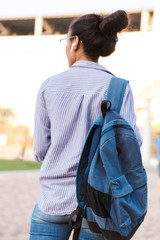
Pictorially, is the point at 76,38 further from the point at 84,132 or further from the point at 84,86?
the point at 84,132

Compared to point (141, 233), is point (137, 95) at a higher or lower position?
lower

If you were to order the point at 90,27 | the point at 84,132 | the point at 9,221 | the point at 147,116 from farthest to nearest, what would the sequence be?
the point at 147,116
the point at 9,221
the point at 90,27
the point at 84,132

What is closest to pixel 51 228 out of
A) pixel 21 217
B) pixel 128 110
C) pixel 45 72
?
pixel 128 110

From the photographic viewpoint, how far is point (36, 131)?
150 centimetres

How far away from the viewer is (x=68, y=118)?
4.57ft

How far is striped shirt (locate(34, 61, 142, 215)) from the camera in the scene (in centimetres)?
134

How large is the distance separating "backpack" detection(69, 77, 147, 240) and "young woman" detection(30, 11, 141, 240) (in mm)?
75

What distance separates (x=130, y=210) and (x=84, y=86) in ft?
1.62

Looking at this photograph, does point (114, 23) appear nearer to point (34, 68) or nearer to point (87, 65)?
point (87, 65)

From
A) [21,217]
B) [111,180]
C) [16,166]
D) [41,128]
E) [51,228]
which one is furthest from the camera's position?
[16,166]

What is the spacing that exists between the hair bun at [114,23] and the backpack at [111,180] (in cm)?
34

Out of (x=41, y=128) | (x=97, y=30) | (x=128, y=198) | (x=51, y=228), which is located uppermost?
(x=97, y=30)

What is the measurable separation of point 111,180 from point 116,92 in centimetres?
33

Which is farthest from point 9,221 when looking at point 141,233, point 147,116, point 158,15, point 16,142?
point 158,15
